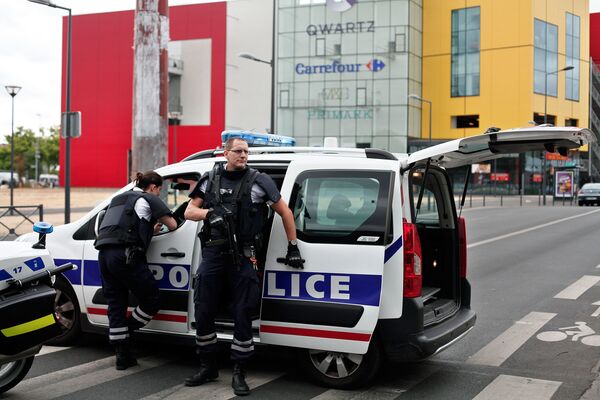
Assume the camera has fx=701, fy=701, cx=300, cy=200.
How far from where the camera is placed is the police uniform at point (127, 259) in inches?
222

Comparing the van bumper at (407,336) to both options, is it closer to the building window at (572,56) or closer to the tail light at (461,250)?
the tail light at (461,250)

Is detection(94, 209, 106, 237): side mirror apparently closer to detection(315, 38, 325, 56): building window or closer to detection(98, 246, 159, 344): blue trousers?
detection(98, 246, 159, 344): blue trousers

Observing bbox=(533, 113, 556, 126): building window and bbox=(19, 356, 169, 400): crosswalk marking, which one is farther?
bbox=(533, 113, 556, 126): building window

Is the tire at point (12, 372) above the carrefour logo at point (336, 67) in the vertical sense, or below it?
Result: below

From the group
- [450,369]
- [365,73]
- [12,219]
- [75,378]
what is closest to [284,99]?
[365,73]

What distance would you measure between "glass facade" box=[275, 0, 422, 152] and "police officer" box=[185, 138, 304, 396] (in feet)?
175

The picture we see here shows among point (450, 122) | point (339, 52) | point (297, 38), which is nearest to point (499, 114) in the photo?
point (450, 122)

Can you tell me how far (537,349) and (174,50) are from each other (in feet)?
204

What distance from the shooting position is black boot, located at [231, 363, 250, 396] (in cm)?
509

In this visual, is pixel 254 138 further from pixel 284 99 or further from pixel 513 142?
pixel 284 99

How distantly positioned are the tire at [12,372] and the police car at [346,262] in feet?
3.27

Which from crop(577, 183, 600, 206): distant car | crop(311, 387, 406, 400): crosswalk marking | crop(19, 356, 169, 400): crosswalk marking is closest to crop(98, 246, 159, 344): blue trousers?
crop(19, 356, 169, 400): crosswalk marking

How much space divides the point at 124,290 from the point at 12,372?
3.47ft

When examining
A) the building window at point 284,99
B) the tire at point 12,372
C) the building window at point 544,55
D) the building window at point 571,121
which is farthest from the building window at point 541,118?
the tire at point 12,372
